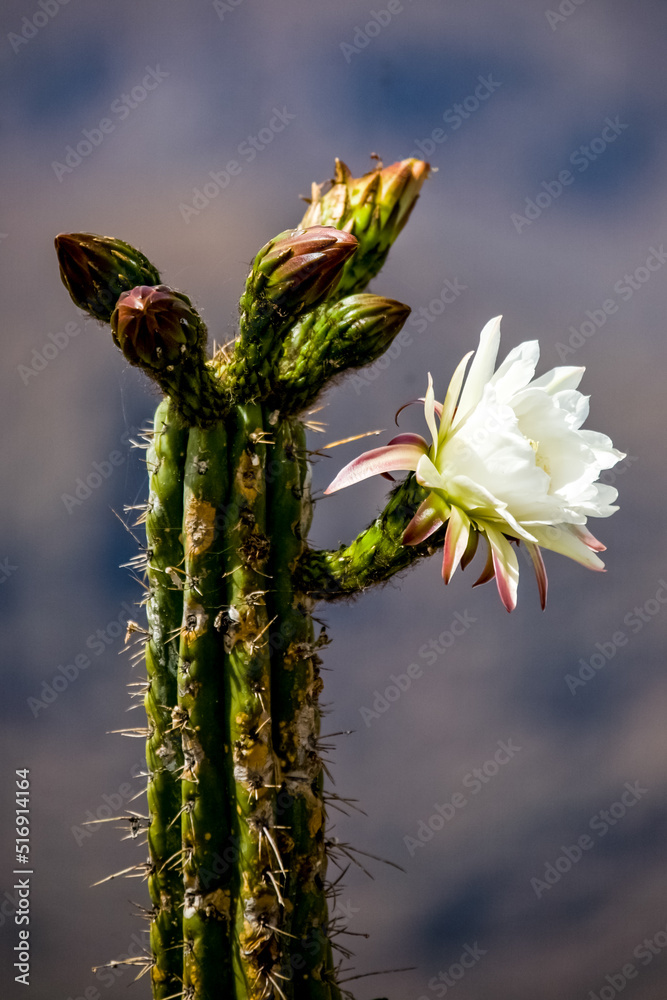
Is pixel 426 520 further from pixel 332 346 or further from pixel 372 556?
pixel 332 346

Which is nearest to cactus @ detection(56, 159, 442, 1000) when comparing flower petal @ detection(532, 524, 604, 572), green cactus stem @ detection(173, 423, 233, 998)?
green cactus stem @ detection(173, 423, 233, 998)

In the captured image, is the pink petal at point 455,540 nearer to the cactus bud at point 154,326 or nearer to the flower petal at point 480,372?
the flower petal at point 480,372

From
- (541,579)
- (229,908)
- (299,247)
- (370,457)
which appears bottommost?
(229,908)

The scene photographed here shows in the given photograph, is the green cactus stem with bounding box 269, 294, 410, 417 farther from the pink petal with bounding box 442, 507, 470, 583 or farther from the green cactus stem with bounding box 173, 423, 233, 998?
the pink petal with bounding box 442, 507, 470, 583

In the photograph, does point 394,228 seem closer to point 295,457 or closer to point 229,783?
point 295,457

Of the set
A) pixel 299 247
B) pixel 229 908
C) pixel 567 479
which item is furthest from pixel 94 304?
pixel 229 908
